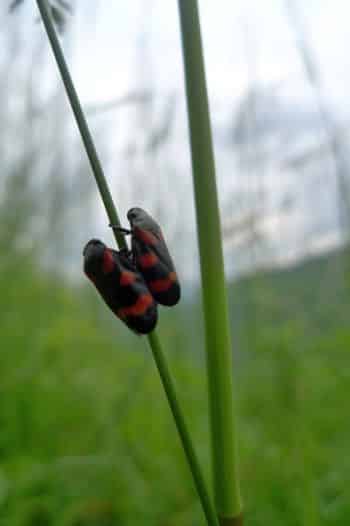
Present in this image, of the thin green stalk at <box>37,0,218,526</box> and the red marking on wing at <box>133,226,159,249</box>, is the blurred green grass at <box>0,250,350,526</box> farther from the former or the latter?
the thin green stalk at <box>37,0,218,526</box>

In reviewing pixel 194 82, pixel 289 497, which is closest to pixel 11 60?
pixel 289 497

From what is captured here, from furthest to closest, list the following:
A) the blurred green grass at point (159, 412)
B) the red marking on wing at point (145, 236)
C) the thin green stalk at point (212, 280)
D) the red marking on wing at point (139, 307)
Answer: the blurred green grass at point (159, 412) → the red marking on wing at point (145, 236) → the red marking on wing at point (139, 307) → the thin green stalk at point (212, 280)

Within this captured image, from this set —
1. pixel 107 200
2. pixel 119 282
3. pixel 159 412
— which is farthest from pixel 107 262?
pixel 159 412

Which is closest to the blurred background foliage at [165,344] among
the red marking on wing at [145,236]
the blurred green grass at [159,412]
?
the blurred green grass at [159,412]

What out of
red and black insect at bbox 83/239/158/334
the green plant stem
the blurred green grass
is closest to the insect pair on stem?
red and black insect at bbox 83/239/158/334

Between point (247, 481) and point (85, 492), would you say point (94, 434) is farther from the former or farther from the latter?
point (247, 481)

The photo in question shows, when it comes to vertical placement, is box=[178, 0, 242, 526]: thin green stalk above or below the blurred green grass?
above

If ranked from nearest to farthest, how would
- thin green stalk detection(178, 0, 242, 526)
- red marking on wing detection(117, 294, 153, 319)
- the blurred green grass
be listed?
thin green stalk detection(178, 0, 242, 526)
red marking on wing detection(117, 294, 153, 319)
the blurred green grass

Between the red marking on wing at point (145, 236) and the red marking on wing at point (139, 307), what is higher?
the red marking on wing at point (145, 236)

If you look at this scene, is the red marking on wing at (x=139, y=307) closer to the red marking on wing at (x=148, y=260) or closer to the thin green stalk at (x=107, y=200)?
the red marking on wing at (x=148, y=260)
